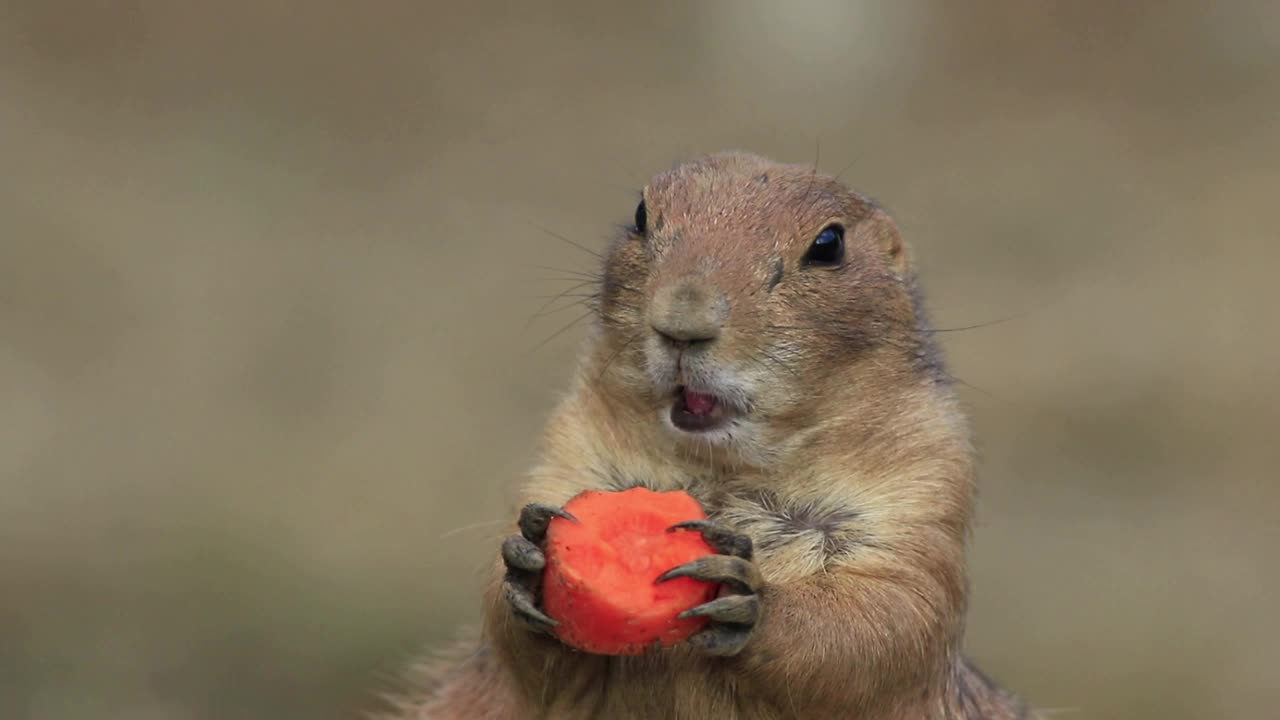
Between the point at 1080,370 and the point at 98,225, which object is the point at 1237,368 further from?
the point at 98,225

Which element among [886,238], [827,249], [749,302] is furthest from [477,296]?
[749,302]

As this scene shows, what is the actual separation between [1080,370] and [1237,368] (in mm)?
1182

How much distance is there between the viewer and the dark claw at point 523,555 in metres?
3.36

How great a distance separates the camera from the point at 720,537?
3.37m

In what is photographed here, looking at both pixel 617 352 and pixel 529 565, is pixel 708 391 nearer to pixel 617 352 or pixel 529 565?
pixel 617 352

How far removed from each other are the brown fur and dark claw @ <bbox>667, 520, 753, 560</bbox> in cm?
16

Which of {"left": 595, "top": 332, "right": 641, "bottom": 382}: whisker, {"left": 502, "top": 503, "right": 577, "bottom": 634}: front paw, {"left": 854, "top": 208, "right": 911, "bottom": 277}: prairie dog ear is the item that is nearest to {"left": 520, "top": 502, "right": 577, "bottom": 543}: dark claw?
{"left": 502, "top": 503, "right": 577, "bottom": 634}: front paw

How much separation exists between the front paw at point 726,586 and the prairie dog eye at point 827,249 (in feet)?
3.11

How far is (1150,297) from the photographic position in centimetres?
1162

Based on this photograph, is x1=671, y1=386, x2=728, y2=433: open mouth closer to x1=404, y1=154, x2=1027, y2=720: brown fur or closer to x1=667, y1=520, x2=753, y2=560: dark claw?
x1=404, y1=154, x2=1027, y2=720: brown fur

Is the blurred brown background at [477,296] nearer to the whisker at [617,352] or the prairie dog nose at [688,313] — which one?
the whisker at [617,352]

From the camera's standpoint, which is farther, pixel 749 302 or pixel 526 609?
pixel 749 302

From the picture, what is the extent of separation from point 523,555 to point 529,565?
3 centimetres

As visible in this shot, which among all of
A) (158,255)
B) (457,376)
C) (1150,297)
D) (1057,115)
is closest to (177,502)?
(457,376)
